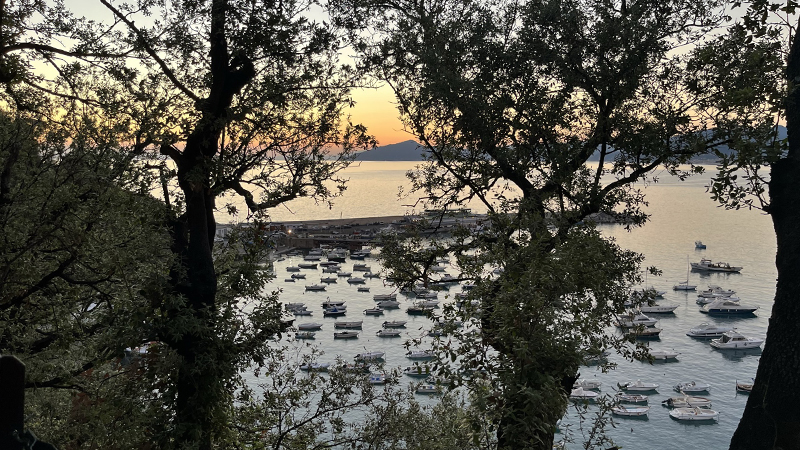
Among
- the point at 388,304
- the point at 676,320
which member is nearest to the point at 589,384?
the point at 676,320

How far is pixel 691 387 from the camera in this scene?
3684 cm

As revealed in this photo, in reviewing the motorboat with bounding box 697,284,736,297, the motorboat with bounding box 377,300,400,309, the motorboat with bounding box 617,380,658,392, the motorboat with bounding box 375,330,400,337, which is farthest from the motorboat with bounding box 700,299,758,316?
the motorboat with bounding box 375,330,400,337

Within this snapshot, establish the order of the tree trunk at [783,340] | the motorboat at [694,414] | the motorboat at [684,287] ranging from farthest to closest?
the motorboat at [684,287] < the motorboat at [694,414] < the tree trunk at [783,340]

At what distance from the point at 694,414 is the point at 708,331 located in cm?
1510

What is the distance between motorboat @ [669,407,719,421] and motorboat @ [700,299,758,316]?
20.2 m

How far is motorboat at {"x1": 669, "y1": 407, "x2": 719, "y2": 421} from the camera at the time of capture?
Result: 33156mm

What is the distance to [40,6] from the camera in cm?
760

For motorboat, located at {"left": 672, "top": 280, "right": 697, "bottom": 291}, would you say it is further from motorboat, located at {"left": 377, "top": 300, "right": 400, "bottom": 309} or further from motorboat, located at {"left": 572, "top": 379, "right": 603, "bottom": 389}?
motorboat, located at {"left": 377, "top": 300, "right": 400, "bottom": 309}

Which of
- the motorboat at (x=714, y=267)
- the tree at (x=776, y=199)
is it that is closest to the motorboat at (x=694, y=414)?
the tree at (x=776, y=199)

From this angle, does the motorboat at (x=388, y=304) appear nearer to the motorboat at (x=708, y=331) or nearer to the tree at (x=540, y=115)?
the motorboat at (x=708, y=331)

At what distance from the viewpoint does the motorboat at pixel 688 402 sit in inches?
1355

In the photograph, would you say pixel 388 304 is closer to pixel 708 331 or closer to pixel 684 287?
pixel 708 331

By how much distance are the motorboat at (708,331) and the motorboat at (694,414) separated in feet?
45.1

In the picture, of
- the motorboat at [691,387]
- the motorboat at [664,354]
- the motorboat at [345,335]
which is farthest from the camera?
the motorboat at [345,335]
